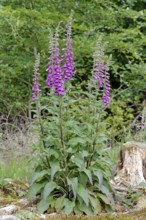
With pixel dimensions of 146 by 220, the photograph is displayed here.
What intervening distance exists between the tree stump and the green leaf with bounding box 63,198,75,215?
1100 millimetres

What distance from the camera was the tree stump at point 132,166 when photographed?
5.29 m

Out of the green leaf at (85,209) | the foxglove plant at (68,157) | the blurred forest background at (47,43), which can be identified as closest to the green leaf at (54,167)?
the foxglove plant at (68,157)

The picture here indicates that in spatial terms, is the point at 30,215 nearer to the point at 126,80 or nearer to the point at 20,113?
the point at 20,113

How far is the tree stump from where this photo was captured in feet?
17.4

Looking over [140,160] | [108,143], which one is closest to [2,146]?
[108,143]

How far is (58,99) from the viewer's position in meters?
4.16

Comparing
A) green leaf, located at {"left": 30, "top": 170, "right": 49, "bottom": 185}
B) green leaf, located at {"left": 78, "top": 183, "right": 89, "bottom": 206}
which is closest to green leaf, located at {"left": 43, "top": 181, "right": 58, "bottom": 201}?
green leaf, located at {"left": 30, "top": 170, "right": 49, "bottom": 185}

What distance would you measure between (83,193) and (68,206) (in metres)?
0.18

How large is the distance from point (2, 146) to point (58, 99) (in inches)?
150

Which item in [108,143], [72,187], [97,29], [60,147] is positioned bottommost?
[108,143]

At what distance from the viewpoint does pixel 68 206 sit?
13.7ft

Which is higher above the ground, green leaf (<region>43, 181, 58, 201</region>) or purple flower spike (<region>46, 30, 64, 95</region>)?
purple flower spike (<region>46, 30, 64, 95</region>)

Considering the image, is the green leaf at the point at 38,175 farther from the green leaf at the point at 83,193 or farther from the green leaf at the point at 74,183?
the green leaf at the point at 83,193

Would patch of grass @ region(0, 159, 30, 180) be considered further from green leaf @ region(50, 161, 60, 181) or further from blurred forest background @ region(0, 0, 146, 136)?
blurred forest background @ region(0, 0, 146, 136)
